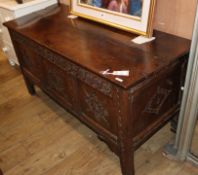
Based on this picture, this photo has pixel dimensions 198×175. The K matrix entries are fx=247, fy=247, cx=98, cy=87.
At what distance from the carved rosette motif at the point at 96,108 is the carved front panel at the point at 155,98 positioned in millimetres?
175

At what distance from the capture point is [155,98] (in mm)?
1323

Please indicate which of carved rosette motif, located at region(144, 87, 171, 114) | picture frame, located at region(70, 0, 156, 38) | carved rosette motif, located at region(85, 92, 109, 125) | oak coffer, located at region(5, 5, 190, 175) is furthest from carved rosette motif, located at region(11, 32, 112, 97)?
picture frame, located at region(70, 0, 156, 38)

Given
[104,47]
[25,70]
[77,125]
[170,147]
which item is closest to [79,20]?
[104,47]

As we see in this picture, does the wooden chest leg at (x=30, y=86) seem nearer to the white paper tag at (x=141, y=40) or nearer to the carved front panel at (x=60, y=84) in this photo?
the carved front panel at (x=60, y=84)

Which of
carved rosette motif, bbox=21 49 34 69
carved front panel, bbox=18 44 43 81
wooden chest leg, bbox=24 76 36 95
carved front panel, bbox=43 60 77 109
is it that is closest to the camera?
carved front panel, bbox=43 60 77 109

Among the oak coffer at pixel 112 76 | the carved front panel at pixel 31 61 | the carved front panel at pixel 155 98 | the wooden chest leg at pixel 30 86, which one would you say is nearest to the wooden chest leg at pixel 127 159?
the oak coffer at pixel 112 76

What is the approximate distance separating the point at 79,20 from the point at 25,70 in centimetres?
65

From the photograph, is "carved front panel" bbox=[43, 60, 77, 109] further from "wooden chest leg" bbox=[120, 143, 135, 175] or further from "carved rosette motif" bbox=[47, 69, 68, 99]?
"wooden chest leg" bbox=[120, 143, 135, 175]

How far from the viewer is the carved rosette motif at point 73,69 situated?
119cm

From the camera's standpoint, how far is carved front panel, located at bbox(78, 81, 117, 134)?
127cm

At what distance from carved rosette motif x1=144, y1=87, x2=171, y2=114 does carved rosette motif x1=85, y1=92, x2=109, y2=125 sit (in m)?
0.22

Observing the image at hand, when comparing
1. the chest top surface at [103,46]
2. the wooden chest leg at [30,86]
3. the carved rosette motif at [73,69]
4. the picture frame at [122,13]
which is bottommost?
the wooden chest leg at [30,86]

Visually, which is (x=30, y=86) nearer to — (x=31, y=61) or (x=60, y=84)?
(x=31, y=61)

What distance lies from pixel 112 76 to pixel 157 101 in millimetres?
373
